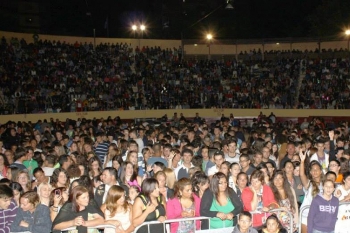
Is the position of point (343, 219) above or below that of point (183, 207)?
below

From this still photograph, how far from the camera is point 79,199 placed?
6.41 m

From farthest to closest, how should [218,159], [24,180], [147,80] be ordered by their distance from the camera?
[147,80], [218,159], [24,180]

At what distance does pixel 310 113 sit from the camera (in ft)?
99.1

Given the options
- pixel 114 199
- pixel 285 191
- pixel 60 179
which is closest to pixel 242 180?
pixel 285 191

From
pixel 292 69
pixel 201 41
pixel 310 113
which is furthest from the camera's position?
pixel 201 41

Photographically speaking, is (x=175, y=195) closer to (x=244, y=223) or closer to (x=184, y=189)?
(x=184, y=189)

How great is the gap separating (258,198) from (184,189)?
54.5 inches

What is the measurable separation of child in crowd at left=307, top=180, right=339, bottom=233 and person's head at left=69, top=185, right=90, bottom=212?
3240 mm

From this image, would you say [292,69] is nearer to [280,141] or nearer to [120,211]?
[280,141]

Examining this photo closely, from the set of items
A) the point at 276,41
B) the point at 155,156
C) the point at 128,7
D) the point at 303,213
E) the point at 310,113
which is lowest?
the point at 303,213

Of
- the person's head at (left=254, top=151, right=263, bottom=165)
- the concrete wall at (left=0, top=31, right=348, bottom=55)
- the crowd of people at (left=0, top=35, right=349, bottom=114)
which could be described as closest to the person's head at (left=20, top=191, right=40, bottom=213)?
the person's head at (left=254, top=151, right=263, bottom=165)

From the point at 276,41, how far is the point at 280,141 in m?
24.1

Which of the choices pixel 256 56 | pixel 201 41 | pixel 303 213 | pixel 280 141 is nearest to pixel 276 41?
pixel 256 56

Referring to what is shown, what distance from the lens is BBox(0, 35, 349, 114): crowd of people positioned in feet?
96.6
